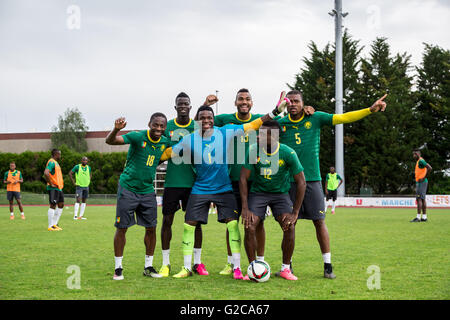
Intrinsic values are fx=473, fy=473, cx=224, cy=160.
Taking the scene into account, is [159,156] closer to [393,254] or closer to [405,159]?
[393,254]

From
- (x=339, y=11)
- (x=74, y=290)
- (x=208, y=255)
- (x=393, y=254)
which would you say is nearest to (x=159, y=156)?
(x=74, y=290)

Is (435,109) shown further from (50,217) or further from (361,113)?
(361,113)

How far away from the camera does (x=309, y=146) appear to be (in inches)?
274

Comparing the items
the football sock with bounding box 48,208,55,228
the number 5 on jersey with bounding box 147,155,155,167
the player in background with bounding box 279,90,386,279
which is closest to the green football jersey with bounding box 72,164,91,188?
the football sock with bounding box 48,208,55,228

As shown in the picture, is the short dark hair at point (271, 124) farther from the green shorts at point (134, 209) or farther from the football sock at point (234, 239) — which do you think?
the green shorts at point (134, 209)

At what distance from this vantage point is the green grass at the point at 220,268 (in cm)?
554

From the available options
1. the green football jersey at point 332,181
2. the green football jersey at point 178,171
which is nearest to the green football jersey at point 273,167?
the green football jersey at point 178,171

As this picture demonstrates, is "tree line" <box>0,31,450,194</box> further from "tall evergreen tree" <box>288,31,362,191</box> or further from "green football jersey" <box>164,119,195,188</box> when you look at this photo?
"green football jersey" <box>164,119,195,188</box>

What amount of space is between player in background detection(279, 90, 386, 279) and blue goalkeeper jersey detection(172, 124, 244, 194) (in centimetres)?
77

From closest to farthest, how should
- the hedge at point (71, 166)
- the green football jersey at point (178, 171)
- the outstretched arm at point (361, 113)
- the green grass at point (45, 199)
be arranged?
the outstretched arm at point (361, 113) < the green football jersey at point (178, 171) < the green grass at point (45, 199) < the hedge at point (71, 166)

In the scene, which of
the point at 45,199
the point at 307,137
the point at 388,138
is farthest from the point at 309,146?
the point at 388,138

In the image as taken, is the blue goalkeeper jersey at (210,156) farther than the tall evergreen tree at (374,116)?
No

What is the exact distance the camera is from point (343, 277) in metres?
6.52

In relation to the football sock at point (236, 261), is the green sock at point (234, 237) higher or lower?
higher
